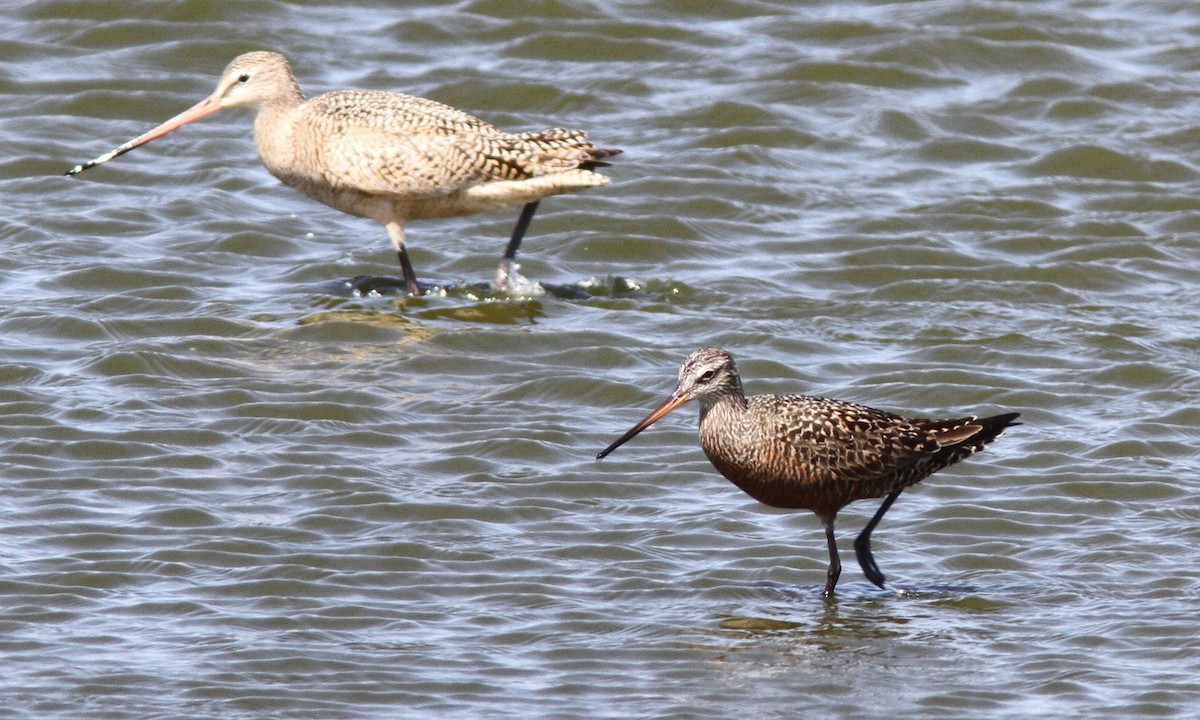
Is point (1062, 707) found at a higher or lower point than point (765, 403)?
lower

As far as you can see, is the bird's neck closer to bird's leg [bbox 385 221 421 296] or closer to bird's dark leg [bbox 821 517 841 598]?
bird's dark leg [bbox 821 517 841 598]

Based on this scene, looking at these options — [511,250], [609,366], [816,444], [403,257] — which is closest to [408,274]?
[403,257]

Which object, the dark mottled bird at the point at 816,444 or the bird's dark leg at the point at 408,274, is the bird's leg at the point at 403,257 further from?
the dark mottled bird at the point at 816,444

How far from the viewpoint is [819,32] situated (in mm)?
13469

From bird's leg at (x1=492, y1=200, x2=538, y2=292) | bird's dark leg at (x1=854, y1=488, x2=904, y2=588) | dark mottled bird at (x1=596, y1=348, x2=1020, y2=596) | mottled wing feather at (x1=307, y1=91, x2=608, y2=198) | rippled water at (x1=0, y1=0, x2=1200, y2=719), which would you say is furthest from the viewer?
bird's leg at (x1=492, y1=200, x2=538, y2=292)

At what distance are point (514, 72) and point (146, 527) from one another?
617 cm

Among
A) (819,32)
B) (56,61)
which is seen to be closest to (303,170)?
(56,61)

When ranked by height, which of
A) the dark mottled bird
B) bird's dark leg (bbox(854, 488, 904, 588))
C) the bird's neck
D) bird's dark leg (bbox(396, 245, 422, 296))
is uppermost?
the bird's neck

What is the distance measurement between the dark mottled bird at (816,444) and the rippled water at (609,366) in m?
0.32

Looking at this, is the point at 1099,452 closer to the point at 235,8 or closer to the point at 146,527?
the point at 146,527


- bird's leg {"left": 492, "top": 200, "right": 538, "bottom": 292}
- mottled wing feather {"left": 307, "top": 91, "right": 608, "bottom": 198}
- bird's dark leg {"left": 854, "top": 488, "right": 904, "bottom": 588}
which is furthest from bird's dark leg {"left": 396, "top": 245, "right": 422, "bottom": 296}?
bird's dark leg {"left": 854, "top": 488, "right": 904, "bottom": 588}

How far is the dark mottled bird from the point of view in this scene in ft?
21.9

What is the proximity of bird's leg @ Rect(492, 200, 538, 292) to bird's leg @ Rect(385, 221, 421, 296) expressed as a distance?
1.25 ft

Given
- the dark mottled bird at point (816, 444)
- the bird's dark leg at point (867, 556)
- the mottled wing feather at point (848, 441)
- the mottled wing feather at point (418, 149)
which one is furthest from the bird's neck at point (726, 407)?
the mottled wing feather at point (418, 149)
